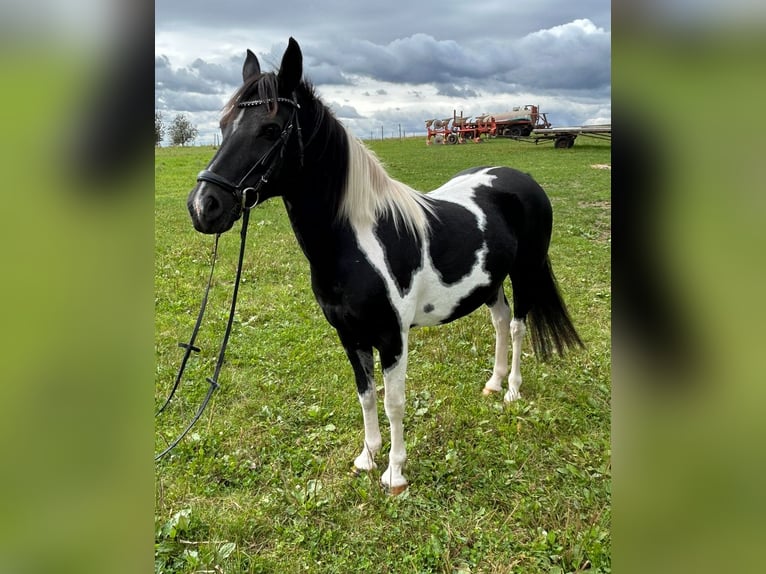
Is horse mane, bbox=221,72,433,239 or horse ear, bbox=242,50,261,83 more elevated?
horse ear, bbox=242,50,261,83

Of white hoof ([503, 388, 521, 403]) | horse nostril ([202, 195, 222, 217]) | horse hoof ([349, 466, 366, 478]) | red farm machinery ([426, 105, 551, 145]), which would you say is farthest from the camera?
red farm machinery ([426, 105, 551, 145])

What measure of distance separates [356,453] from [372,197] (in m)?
1.74

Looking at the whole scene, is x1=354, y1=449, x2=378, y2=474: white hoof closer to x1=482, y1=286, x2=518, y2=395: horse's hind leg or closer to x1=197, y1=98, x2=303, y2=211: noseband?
x1=482, y1=286, x2=518, y2=395: horse's hind leg

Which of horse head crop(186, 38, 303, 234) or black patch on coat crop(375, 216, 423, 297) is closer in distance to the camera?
horse head crop(186, 38, 303, 234)

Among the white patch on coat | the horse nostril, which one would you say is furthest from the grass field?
the horse nostril

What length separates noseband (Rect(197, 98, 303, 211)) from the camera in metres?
1.92

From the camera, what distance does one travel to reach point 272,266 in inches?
265

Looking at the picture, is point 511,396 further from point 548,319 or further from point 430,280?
point 430,280

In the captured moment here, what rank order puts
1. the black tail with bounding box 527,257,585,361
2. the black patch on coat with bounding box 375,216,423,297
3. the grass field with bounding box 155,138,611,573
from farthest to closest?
the black tail with bounding box 527,257,585,361
the black patch on coat with bounding box 375,216,423,297
the grass field with bounding box 155,138,611,573

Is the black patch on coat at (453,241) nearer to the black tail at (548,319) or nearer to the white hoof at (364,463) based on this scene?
the black tail at (548,319)

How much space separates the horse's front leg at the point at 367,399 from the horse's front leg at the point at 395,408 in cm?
13

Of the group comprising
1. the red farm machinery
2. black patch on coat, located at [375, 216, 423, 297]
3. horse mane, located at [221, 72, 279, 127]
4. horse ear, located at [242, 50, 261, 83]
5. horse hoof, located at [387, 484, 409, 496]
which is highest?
the red farm machinery

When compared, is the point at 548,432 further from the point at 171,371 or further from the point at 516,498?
the point at 171,371
